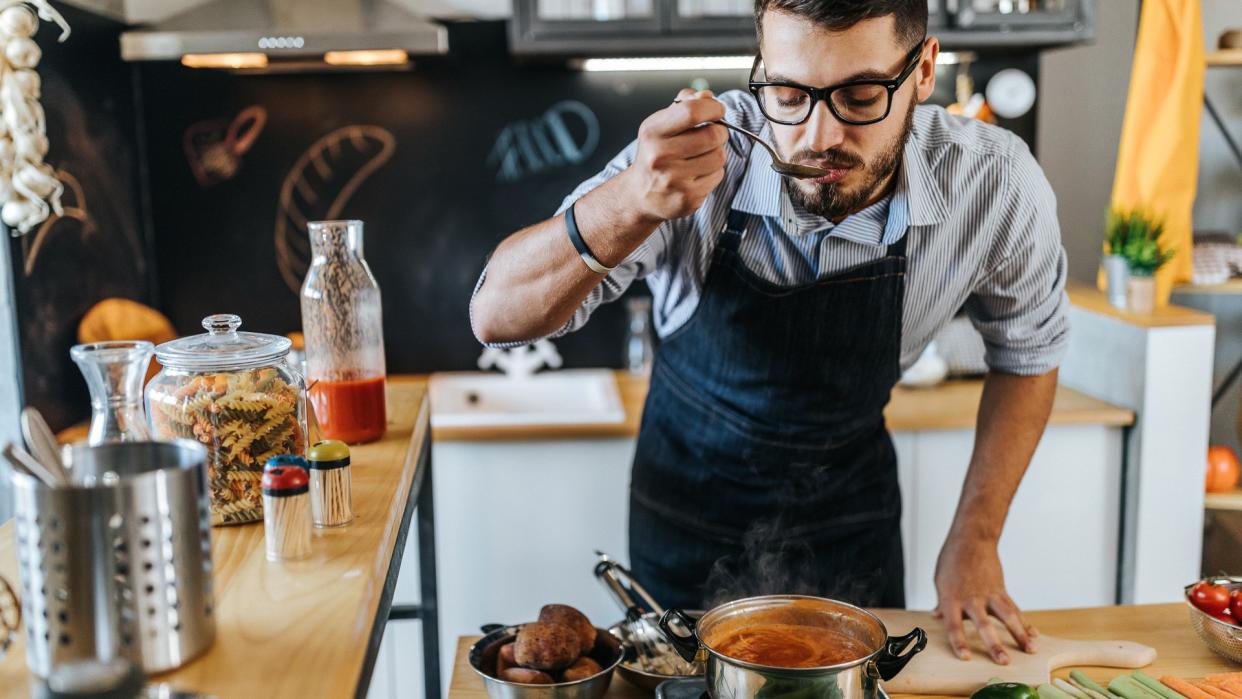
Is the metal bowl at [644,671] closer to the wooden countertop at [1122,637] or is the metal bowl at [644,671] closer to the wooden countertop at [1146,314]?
the wooden countertop at [1122,637]

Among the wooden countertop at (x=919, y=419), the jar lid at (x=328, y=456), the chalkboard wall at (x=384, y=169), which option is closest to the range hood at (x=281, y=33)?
the chalkboard wall at (x=384, y=169)

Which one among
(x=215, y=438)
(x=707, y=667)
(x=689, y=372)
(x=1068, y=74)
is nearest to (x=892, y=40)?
(x=689, y=372)

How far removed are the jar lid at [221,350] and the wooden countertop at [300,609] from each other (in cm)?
17

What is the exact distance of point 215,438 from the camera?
1054mm

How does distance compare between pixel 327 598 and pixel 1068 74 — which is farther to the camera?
pixel 1068 74

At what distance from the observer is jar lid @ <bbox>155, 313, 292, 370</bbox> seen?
1063mm

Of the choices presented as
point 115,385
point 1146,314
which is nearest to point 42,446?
point 115,385

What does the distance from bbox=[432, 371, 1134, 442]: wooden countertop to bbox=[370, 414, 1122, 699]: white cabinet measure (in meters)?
0.03

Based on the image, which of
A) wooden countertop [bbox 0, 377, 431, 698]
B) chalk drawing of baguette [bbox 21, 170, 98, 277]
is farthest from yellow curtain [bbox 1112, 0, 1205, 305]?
chalk drawing of baguette [bbox 21, 170, 98, 277]

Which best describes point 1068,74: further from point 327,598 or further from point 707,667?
point 327,598

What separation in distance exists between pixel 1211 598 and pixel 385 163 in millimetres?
2463

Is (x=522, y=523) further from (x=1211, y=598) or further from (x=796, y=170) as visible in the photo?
(x=1211, y=598)

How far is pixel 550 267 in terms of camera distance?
1347 millimetres

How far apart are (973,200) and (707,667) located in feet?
3.20
